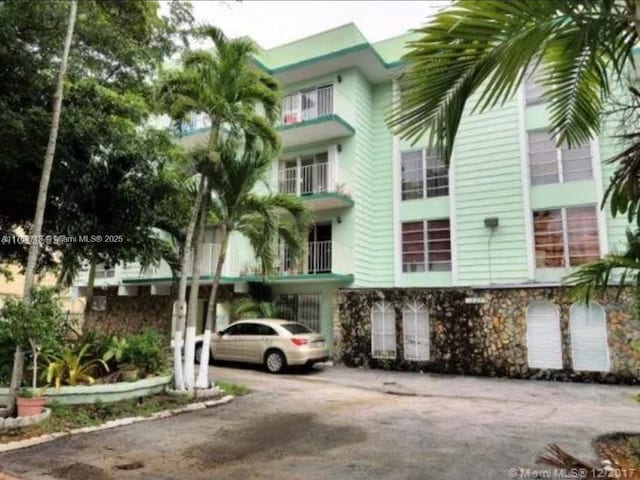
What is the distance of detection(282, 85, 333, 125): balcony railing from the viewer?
1677cm

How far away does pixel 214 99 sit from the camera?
8.72 metres

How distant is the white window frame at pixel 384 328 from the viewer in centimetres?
1395

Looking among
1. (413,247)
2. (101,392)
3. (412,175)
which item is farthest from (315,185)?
(101,392)

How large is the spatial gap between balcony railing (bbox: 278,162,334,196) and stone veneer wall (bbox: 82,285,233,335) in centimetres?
502

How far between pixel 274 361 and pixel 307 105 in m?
9.75

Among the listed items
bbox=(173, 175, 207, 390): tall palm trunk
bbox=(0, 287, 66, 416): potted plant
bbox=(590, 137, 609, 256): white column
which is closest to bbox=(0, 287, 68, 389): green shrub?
bbox=(0, 287, 66, 416): potted plant

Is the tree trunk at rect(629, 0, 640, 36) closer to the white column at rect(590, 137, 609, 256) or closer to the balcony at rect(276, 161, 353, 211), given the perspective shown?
the white column at rect(590, 137, 609, 256)

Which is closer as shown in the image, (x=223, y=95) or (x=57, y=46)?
(x=57, y=46)

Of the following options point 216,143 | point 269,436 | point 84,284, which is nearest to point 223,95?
point 216,143

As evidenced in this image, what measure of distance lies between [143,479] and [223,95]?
22.7 feet

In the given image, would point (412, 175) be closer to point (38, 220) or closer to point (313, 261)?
point (313, 261)

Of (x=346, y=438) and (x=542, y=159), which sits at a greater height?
(x=542, y=159)

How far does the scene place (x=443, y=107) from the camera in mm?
2469

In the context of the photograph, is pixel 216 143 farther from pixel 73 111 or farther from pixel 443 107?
pixel 443 107
